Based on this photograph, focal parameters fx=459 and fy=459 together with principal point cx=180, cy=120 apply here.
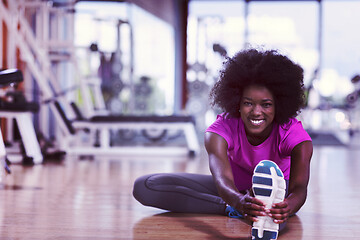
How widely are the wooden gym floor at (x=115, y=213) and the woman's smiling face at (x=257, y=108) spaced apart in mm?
353

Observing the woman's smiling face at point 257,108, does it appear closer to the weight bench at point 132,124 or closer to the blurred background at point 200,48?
the weight bench at point 132,124

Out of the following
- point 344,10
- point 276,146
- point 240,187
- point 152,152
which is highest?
point 344,10

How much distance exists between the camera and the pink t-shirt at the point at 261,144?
4.69ft

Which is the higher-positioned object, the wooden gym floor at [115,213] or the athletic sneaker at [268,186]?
the athletic sneaker at [268,186]

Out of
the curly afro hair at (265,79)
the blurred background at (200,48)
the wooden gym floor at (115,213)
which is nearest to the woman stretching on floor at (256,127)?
the curly afro hair at (265,79)

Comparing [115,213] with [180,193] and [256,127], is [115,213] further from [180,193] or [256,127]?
[256,127]

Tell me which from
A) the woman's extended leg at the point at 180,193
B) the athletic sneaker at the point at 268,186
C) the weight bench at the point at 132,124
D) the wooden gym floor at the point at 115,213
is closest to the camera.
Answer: the athletic sneaker at the point at 268,186

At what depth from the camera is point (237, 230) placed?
1.52 m

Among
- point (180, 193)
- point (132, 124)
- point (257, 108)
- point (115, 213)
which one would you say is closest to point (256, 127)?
point (257, 108)

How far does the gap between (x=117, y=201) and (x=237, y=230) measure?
740mm

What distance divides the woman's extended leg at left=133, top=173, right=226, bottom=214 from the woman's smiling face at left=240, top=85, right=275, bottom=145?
0.45m

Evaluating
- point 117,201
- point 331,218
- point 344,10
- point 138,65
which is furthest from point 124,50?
point 331,218

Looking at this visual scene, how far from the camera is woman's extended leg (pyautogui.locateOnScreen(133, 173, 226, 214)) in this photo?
1742mm

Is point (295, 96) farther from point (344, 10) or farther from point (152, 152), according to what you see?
point (344, 10)
